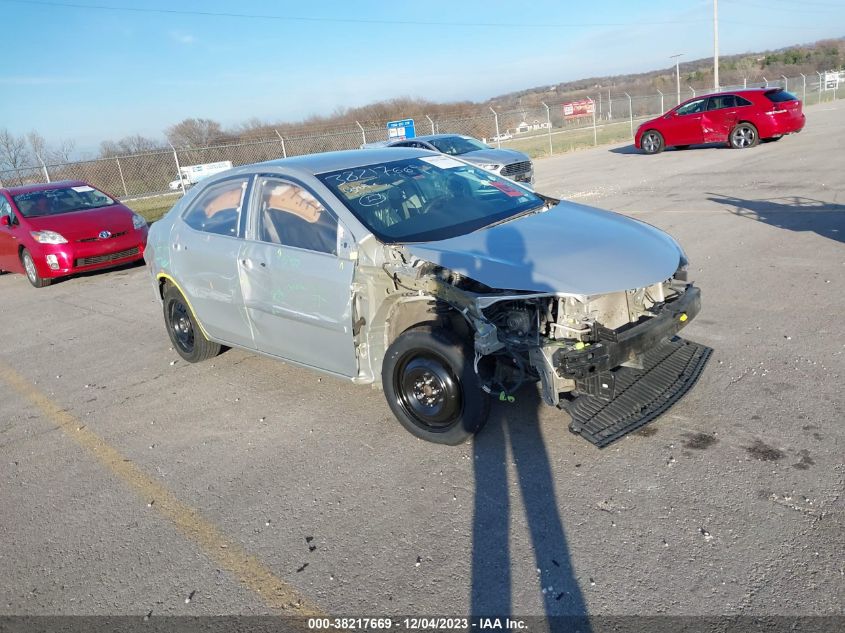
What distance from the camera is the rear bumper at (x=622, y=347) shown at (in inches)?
137

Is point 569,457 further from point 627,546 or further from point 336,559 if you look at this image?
point 336,559

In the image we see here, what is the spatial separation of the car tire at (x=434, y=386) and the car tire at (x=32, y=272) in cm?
909

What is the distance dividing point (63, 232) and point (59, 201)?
50.1 inches

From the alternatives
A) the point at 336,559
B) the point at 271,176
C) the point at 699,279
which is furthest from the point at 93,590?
the point at 699,279

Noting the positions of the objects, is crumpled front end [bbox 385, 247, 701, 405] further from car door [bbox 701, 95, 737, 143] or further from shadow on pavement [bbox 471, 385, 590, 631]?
car door [bbox 701, 95, 737, 143]

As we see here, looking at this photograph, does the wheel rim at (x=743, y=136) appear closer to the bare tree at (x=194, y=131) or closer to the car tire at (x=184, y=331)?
the car tire at (x=184, y=331)

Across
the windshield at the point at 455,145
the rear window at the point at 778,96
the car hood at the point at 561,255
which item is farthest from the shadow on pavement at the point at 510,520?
the rear window at the point at 778,96

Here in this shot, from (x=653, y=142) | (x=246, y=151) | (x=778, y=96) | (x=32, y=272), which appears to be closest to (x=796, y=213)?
(x=778, y=96)

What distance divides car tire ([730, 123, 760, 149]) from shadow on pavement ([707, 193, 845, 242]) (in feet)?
30.4

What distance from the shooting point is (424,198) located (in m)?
4.76

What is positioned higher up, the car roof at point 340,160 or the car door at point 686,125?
the car roof at point 340,160

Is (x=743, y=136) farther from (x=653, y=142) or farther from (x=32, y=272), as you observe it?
(x=32, y=272)

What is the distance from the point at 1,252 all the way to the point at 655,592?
41.8 feet

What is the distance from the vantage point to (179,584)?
3.14 meters
